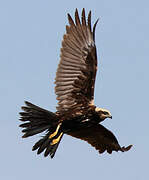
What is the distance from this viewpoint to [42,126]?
11.9 m

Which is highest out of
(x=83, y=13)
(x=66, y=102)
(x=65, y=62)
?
(x=83, y=13)

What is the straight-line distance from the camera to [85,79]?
12086 mm

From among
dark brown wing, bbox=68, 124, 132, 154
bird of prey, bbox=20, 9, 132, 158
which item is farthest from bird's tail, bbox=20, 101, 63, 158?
dark brown wing, bbox=68, 124, 132, 154

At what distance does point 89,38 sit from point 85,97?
1.45 metres

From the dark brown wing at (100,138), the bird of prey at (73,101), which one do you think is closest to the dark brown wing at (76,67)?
the bird of prey at (73,101)

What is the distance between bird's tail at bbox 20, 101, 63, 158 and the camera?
38.4 ft

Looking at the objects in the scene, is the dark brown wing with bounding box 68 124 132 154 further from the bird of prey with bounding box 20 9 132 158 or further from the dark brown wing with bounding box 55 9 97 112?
the dark brown wing with bounding box 55 9 97 112

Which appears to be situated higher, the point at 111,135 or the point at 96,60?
the point at 96,60

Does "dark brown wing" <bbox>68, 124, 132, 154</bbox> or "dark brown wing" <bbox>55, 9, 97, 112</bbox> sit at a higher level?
"dark brown wing" <bbox>55, 9, 97, 112</bbox>

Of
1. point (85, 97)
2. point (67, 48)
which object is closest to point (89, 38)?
point (67, 48)

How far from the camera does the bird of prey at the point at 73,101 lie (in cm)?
1185

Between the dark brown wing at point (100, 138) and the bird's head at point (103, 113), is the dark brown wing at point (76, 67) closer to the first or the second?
the bird's head at point (103, 113)

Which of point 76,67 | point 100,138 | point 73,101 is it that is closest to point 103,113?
point 73,101

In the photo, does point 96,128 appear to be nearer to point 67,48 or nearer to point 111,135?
point 111,135
